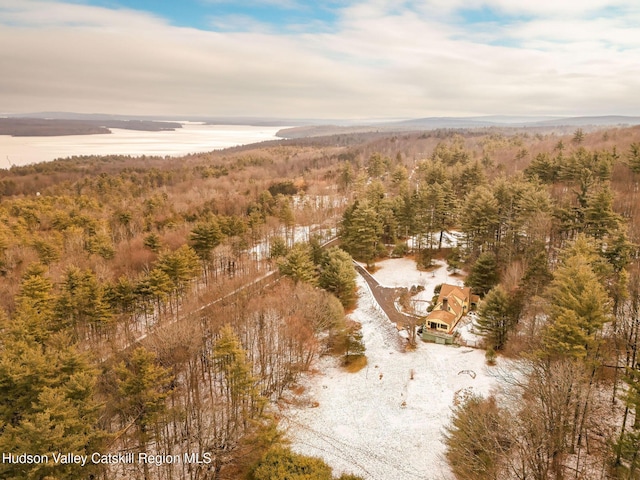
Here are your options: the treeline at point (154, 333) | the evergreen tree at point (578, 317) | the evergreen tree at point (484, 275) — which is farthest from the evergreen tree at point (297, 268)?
the evergreen tree at point (578, 317)

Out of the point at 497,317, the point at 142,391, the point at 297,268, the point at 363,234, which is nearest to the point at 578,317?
the point at 497,317

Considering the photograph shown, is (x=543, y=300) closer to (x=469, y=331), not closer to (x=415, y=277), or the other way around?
(x=469, y=331)

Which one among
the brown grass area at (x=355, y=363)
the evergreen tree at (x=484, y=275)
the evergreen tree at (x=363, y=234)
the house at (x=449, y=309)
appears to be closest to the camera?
the brown grass area at (x=355, y=363)

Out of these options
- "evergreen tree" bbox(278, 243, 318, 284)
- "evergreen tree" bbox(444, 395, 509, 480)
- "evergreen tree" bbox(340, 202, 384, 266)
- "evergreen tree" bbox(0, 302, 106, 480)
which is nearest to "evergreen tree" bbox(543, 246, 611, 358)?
"evergreen tree" bbox(444, 395, 509, 480)

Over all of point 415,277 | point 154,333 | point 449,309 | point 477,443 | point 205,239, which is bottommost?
point 415,277

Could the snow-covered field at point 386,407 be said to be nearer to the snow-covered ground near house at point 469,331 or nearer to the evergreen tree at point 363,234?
the snow-covered ground near house at point 469,331

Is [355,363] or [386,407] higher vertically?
[355,363]

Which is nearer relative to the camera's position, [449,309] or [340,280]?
[449,309]
